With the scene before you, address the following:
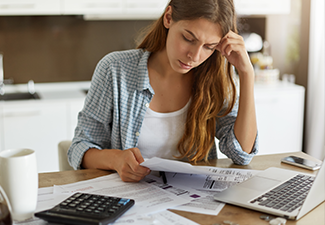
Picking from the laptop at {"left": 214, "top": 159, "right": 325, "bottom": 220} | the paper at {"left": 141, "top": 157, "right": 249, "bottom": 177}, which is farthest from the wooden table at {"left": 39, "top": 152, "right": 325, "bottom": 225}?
the paper at {"left": 141, "top": 157, "right": 249, "bottom": 177}

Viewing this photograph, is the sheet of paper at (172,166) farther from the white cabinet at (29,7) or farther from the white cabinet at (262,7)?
the white cabinet at (262,7)

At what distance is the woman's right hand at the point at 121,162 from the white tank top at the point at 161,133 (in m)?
0.22

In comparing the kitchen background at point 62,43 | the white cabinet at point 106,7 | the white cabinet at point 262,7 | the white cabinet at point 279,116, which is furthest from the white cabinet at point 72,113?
the white cabinet at point 262,7

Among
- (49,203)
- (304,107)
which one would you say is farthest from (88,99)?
(304,107)

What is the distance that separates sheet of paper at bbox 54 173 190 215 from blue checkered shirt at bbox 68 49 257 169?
11.6 inches

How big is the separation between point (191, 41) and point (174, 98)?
324mm

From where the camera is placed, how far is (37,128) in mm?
2715

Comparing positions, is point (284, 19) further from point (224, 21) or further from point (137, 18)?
point (224, 21)

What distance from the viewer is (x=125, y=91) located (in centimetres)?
143

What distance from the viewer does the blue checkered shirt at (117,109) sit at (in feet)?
4.58

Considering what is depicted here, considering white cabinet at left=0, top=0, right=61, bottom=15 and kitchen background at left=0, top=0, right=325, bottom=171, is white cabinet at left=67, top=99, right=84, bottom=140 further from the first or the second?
white cabinet at left=0, top=0, right=61, bottom=15

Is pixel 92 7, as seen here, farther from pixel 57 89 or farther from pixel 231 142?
pixel 231 142

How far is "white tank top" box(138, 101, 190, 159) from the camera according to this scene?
1.45m

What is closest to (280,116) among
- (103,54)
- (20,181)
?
(103,54)
